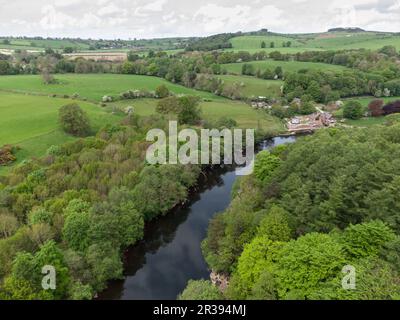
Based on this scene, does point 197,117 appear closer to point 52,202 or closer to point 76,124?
point 76,124

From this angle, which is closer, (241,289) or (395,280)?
(395,280)

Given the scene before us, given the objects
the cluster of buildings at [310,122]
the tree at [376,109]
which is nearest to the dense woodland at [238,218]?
the cluster of buildings at [310,122]

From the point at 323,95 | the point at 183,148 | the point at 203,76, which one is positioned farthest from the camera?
the point at 203,76

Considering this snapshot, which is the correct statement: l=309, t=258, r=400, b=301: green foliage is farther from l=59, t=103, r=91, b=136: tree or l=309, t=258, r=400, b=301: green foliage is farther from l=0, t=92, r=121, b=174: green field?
l=59, t=103, r=91, b=136: tree

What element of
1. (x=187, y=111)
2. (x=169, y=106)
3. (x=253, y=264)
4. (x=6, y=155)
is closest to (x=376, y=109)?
(x=187, y=111)

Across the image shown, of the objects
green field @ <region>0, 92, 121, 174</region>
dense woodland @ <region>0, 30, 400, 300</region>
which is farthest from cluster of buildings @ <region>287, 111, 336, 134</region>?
green field @ <region>0, 92, 121, 174</region>

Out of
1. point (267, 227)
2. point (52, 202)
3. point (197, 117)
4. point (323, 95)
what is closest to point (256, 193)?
point (267, 227)
